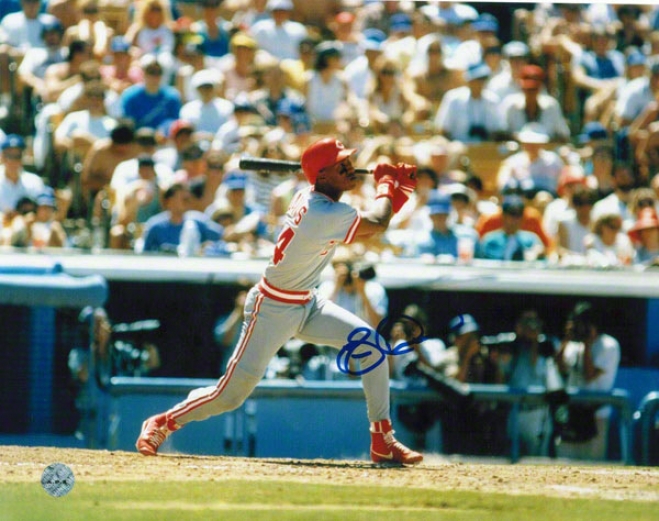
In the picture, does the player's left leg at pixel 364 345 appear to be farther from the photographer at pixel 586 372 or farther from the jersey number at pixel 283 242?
the photographer at pixel 586 372

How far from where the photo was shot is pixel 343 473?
633 cm

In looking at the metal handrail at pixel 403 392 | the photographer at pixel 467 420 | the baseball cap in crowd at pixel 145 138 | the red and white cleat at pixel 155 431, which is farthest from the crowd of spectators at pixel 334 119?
the red and white cleat at pixel 155 431

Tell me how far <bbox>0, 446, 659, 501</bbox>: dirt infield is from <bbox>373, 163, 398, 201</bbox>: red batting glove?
123 centimetres

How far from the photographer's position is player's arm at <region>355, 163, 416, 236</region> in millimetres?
6168

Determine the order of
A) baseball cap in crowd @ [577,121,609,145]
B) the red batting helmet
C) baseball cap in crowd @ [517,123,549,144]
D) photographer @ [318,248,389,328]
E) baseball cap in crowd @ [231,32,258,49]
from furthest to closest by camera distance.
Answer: baseball cap in crowd @ [231,32,258,49], baseball cap in crowd @ [577,121,609,145], baseball cap in crowd @ [517,123,549,144], photographer @ [318,248,389,328], the red batting helmet

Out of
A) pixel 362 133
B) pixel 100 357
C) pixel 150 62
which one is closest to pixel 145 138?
pixel 150 62

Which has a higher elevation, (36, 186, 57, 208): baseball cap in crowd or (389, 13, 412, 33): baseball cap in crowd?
(389, 13, 412, 33): baseball cap in crowd

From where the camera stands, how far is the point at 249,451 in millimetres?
8758

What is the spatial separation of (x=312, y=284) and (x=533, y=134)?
155 inches

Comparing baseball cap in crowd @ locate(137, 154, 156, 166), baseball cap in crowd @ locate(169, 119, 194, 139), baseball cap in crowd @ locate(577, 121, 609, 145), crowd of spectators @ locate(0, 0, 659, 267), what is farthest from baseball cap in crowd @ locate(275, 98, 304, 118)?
baseball cap in crowd @ locate(577, 121, 609, 145)

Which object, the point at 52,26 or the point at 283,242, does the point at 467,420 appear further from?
the point at 52,26

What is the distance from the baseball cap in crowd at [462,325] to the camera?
9195 millimetres

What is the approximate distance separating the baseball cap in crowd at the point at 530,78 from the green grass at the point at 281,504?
15.4ft

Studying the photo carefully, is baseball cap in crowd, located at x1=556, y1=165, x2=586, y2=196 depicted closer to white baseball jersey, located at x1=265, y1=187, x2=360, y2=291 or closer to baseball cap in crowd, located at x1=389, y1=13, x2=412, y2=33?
baseball cap in crowd, located at x1=389, y1=13, x2=412, y2=33
